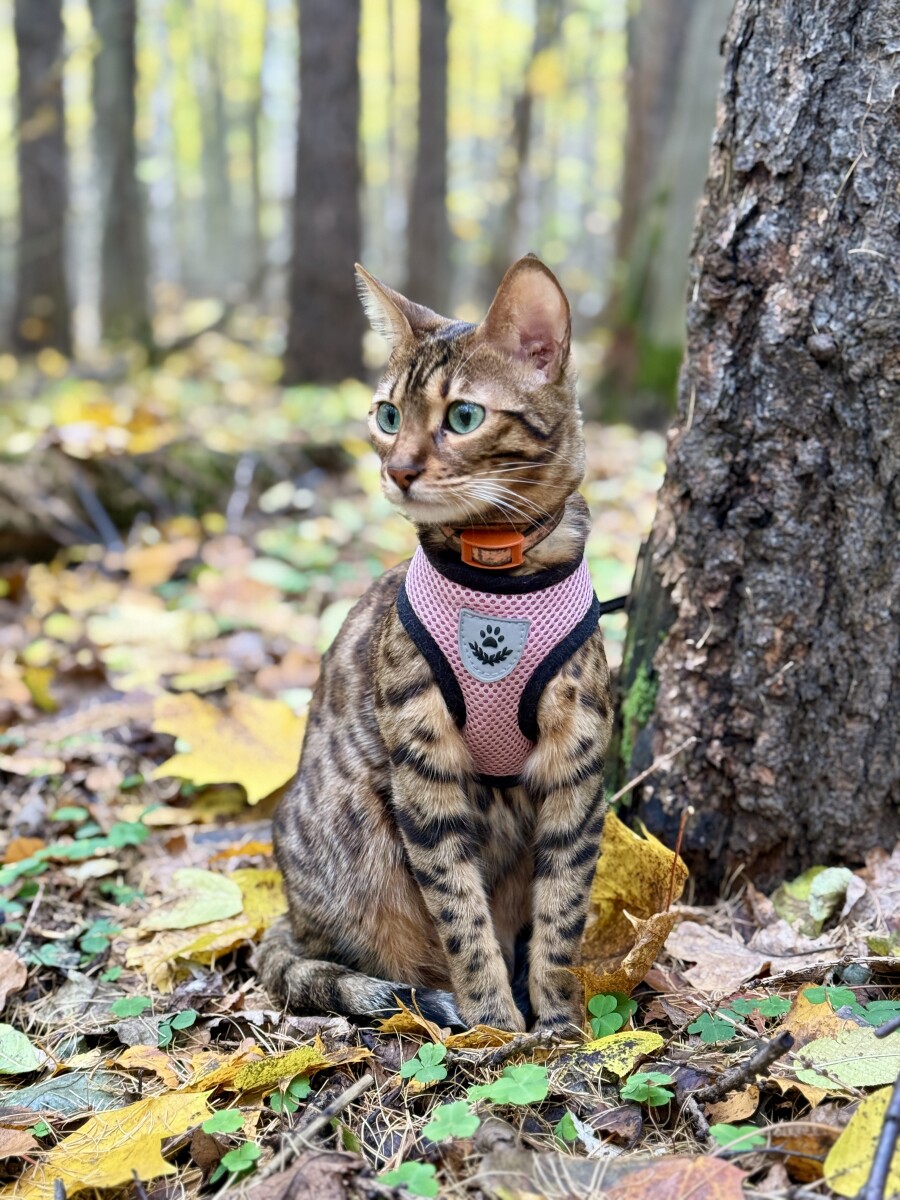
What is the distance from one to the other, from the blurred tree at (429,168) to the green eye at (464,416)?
37.7 feet

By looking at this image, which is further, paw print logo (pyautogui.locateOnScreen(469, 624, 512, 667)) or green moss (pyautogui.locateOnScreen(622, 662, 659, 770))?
green moss (pyautogui.locateOnScreen(622, 662, 659, 770))

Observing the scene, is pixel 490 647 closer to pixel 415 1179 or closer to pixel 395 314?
pixel 395 314

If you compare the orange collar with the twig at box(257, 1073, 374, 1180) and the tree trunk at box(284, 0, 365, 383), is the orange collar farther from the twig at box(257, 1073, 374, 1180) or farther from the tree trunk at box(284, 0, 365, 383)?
the tree trunk at box(284, 0, 365, 383)

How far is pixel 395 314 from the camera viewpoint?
2529 millimetres

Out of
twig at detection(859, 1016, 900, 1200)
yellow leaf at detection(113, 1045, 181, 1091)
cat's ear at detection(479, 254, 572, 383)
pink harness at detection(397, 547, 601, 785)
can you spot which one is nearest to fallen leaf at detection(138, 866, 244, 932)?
yellow leaf at detection(113, 1045, 181, 1091)

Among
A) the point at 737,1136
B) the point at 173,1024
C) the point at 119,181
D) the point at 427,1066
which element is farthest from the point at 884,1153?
the point at 119,181

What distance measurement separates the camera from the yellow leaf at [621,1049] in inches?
77.9

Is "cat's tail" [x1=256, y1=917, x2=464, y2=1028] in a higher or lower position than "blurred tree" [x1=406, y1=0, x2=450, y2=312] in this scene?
lower

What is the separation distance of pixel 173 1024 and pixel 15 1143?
1.72 ft

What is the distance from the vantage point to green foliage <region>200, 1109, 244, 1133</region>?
1.87 metres

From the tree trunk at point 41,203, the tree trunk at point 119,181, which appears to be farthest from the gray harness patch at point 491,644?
the tree trunk at point 119,181

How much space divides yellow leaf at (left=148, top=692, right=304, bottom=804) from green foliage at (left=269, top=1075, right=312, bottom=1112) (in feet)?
4.08

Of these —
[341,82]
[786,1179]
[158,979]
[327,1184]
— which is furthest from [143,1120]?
[341,82]

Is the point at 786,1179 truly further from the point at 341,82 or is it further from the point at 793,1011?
the point at 341,82
